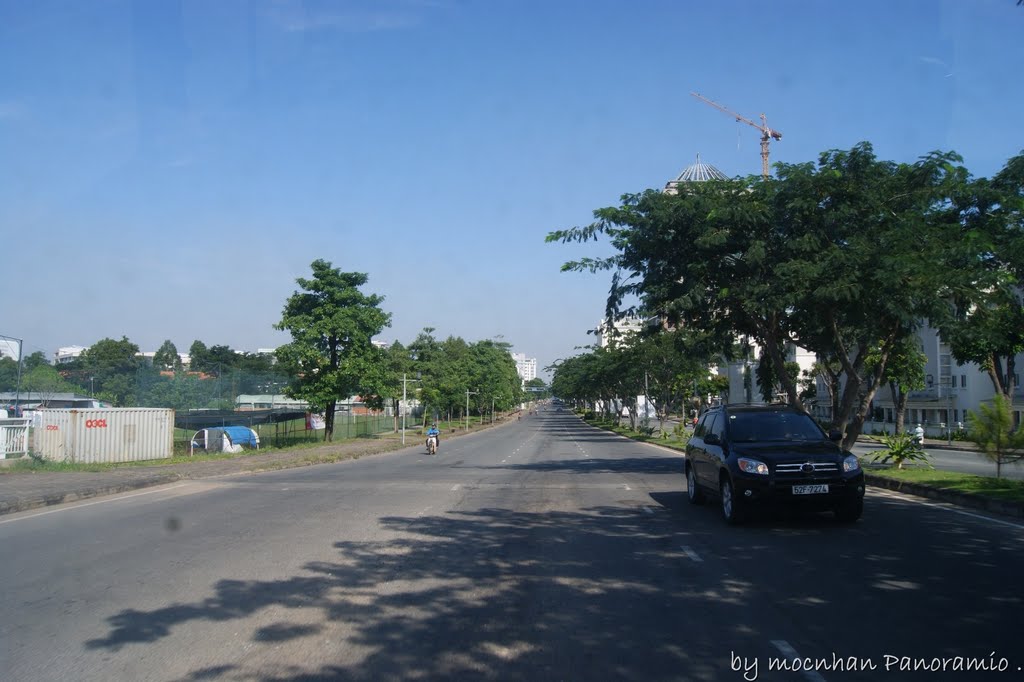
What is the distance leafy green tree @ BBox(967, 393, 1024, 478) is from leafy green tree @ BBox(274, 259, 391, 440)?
31.0 m

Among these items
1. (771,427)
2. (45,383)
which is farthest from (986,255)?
(45,383)

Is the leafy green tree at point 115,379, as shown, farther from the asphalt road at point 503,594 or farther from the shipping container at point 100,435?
the asphalt road at point 503,594

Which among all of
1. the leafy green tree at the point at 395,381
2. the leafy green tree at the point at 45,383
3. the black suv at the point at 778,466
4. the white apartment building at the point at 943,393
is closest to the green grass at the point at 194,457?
the leafy green tree at the point at 395,381

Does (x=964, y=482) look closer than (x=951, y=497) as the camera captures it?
No

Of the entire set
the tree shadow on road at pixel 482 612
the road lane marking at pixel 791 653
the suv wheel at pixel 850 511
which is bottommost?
the tree shadow on road at pixel 482 612

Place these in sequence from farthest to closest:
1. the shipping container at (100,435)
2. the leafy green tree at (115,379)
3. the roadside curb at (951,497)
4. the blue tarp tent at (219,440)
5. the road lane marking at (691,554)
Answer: the blue tarp tent at (219,440), the leafy green tree at (115,379), the shipping container at (100,435), the roadside curb at (951,497), the road lane marking at (691,554)

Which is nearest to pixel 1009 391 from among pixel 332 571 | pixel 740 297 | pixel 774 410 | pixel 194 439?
pixel 740 297

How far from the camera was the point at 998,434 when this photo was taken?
620 inches

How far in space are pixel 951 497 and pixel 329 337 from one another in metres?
34.0

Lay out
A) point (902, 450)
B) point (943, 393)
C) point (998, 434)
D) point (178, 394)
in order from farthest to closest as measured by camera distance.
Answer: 1. point (943, 393)
2. point (178, 394)
3. point (902, 450)
4. point (998, 434)

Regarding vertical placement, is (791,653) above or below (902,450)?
below

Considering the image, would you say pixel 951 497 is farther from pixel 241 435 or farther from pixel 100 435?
pixel 241 435

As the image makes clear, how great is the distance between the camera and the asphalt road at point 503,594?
5.39m

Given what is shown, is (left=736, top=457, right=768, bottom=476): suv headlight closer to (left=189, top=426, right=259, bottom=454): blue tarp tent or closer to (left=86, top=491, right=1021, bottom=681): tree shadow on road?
(left=86, top=491, right=1021, bottom=681): tree shadow on road
